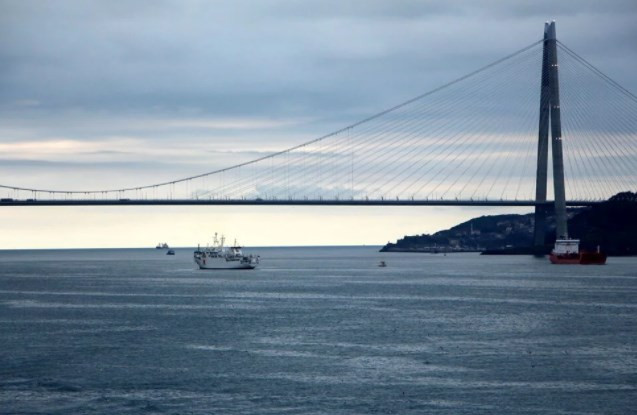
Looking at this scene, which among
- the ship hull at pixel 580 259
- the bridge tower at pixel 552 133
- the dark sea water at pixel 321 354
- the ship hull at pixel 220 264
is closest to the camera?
the dark sea water at pixel 321 354

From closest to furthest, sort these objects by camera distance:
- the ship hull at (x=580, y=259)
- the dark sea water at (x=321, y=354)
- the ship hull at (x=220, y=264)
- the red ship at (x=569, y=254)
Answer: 1. the dark sea water at (x=321, y=354)
2. the red ship at (x=569, y=254)
3. the ship hull at (x=580, y=259)
4. the ship hull at (x=220, y=264)

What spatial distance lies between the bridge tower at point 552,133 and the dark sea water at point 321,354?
3302 centimetres

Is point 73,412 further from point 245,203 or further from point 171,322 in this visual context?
point 245,203

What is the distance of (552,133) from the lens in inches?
3760

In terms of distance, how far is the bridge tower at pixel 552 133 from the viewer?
92.9 metres

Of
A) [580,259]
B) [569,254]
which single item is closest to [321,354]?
[569,254]

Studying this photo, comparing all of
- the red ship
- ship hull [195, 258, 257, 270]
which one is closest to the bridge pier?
the red ship

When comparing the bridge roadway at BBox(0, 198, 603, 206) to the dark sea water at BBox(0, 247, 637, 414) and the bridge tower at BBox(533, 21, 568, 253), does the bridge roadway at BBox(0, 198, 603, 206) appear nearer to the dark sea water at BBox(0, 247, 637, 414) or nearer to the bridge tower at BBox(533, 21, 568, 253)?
the bridge tower at BBox(533, 21, 568, 253)

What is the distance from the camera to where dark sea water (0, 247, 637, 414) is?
25.4m

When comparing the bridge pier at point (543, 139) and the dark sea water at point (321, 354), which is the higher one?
the bridge pier at point (543, 139)

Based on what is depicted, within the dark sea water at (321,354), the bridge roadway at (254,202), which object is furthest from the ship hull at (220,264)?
the dark sea water at (321,354)

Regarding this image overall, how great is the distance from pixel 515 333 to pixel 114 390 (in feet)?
58.9

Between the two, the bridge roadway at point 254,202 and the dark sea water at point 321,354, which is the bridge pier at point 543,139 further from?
the dark sea water at point 321,354

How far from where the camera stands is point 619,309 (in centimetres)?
5003
